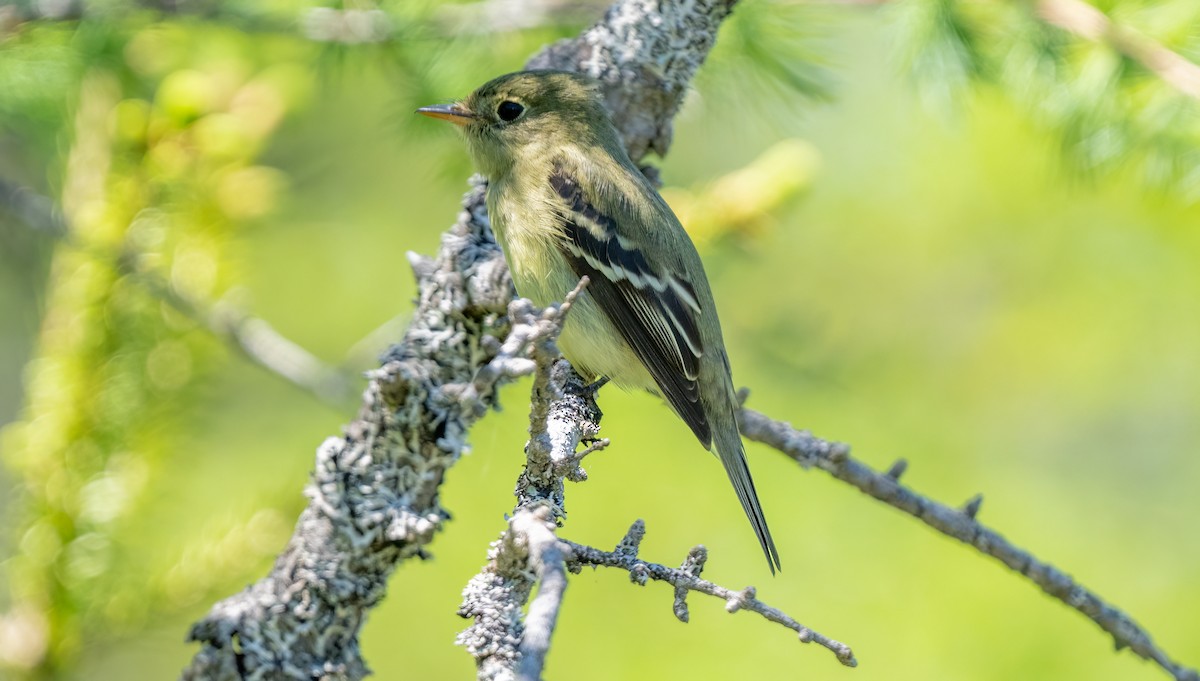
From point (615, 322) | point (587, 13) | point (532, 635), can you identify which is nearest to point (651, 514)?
point (615, 322)

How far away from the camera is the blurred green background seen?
3.02 metres

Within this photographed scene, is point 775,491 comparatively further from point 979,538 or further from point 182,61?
point 182,61

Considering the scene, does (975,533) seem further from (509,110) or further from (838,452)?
(509,110)

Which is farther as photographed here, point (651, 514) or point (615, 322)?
point (651, 514)

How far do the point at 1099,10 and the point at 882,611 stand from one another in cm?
221

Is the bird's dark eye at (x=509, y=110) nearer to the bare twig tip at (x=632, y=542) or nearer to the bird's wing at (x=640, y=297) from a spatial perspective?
the bird's wing at (x=640, y=297)

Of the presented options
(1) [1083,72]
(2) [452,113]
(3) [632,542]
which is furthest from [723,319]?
(3) [632,542]

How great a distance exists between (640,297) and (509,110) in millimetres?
727

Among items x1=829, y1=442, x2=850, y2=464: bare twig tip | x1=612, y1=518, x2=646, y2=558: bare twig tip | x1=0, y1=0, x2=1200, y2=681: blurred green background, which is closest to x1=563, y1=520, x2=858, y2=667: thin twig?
x1=612, y1=518, x2=646, y2=558: bare twig tip

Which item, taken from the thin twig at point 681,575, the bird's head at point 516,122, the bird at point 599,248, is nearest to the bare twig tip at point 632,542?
the thin twig at point 681,575

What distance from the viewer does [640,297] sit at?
119 inches

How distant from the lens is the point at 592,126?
3256 mm

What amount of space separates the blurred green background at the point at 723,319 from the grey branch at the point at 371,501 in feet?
1.69

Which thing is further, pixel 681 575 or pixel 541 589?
pixel 681 575
